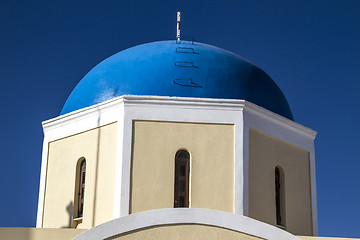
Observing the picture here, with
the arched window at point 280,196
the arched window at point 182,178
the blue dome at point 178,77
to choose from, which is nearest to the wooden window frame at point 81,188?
the blue dome at point 178,77

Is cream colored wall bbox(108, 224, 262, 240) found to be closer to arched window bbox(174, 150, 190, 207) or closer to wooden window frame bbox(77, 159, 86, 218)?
arched window bbox(174, 150, 190, 207)

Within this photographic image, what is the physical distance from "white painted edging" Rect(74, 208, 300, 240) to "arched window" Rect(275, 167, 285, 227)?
218 centimetres

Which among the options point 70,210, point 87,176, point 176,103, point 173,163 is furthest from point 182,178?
point 70,210

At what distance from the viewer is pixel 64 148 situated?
37.7 feet

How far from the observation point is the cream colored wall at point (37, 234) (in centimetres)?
948

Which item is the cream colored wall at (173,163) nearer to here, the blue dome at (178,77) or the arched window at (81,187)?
the blue dome at (178,77)

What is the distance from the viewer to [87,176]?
10922 millimetres

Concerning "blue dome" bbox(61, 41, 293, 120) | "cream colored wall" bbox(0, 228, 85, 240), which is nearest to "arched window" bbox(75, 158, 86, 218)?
"blue dome" bbox(61, 41, 293, 120)

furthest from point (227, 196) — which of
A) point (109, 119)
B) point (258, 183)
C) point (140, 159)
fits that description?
point (109, 119)

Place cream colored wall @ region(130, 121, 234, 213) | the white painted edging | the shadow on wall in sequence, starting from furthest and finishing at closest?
the shadow on wall < cream colored wall @ region(130, 121, 234, 213) < the white painted edging

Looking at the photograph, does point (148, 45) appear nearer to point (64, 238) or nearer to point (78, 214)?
point (78, 214)

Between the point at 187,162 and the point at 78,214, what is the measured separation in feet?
6.22

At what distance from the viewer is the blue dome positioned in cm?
1103

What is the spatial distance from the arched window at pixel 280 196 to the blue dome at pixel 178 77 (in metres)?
1.01
